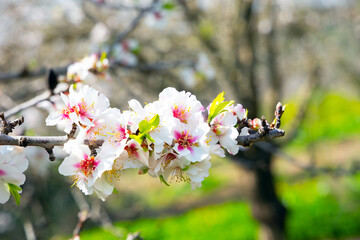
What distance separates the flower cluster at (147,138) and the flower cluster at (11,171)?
0.45 feet

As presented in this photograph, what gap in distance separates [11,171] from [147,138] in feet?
1.37

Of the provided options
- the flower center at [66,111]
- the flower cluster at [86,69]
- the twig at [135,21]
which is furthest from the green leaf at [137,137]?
the twig at [135,21]

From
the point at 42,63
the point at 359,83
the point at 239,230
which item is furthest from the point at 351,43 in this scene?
the point at 42,63

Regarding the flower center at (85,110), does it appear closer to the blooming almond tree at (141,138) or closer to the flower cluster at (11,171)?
the blooming almond tree at (141,138)

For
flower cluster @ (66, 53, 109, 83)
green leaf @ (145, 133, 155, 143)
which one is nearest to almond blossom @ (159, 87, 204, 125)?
green leaf @ (145, 133, 155, 143)

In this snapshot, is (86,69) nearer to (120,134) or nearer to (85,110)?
(85,110)

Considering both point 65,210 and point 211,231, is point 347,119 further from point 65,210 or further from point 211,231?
point 65,210

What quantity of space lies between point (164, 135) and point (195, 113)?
0.11 metres

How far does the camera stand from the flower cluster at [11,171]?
96 cm

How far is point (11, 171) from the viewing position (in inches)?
37.8

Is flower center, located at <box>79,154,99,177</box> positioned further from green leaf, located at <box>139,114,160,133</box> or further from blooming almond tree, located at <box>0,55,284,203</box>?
green leaf, located at <box>139,114,160,133</box>

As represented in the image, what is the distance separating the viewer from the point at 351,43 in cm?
1001

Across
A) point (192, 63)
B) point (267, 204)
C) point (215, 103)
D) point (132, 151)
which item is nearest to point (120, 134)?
point (132, 151)

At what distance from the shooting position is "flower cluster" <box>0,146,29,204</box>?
0.96m
